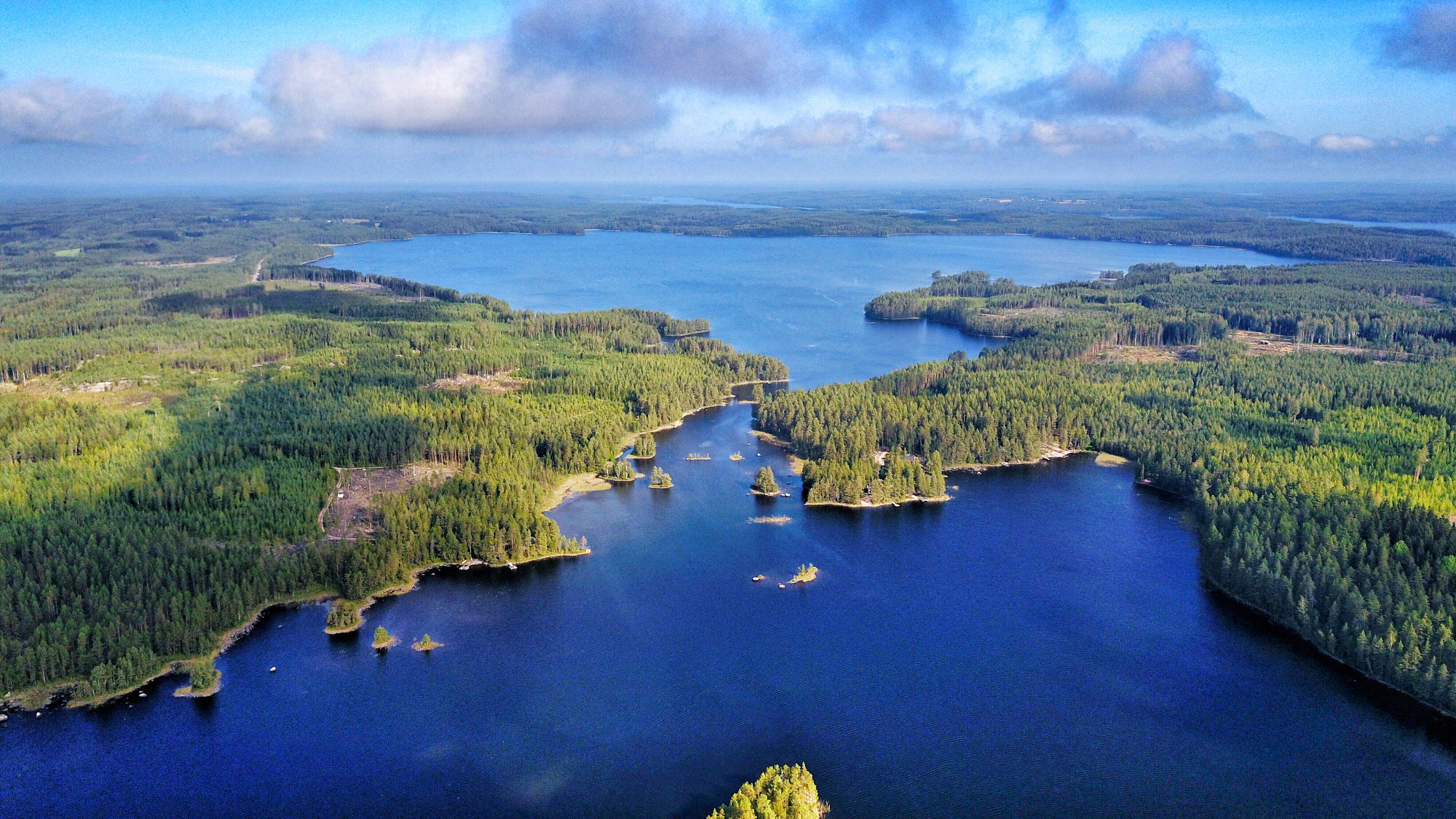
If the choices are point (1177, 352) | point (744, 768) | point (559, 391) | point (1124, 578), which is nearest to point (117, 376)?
point (559, 391)

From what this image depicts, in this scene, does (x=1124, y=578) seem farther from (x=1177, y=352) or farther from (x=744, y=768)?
(x=1177, y=352)

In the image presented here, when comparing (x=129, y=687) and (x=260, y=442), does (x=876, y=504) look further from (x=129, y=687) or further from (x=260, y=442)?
(x=129, y=687)

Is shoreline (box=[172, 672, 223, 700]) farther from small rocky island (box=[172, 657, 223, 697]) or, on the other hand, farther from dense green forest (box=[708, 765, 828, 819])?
dense green forest (box=[708, 765, 828, 819])

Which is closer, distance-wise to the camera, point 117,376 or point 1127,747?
point 1127,747

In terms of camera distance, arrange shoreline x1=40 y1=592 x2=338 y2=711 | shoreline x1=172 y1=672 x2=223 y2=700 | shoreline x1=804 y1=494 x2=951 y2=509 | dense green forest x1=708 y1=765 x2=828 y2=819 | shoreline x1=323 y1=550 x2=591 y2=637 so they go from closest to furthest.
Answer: dense green forest x1=708 y1=765 x2=828 y2=819 → shoreline x1=40 y1=592 x2=338 y2=711 → shoreline x1=172 y1=672 x2=223 y2=700 → shoreline x1=323 y1=550 x2=591 y2=637 → shoreline x1=804 y1=494 x2=951 y2=509

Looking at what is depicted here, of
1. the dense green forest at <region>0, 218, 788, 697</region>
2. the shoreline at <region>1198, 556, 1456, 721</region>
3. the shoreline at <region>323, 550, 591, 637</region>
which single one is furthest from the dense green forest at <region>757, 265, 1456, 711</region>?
the dense green forest at <region>0, 218, 788, 697</region>

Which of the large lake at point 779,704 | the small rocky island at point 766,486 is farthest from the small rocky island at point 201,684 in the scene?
the small rocky island at point 766,486
